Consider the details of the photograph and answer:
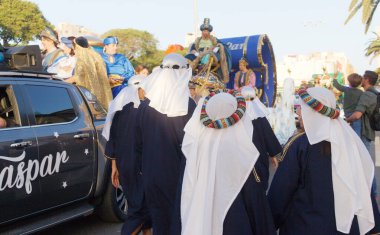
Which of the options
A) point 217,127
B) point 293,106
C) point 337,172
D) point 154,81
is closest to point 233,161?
point 217,127

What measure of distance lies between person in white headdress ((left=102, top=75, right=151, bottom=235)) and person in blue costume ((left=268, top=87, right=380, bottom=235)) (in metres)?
1.78

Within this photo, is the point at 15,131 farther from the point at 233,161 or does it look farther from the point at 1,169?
the point at 233,161

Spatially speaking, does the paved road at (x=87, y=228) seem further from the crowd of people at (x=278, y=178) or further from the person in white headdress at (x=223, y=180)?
the person in white headdress at (x=223, y=180)

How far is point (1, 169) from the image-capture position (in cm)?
399

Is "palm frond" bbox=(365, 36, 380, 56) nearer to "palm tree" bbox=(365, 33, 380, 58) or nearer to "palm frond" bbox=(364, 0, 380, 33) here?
"palm tree" bbox=(365, 33, 380, 58)

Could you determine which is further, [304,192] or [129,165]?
[129,165]

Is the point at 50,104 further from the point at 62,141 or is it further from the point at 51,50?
the point at 51,50

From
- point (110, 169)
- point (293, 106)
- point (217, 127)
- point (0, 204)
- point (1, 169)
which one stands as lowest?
point (293, 106)

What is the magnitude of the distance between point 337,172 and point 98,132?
3201mm

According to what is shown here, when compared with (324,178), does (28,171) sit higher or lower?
lower

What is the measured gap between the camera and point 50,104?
4.91 meters

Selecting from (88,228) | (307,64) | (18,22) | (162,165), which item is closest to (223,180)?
(162,165)

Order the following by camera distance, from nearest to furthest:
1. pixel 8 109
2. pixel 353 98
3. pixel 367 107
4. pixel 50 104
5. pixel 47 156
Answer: pixel 47 156
pixel 8 109
pixel 50 104
pixel 367 107
pixel 353 98

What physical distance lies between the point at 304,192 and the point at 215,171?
2.01 feet
